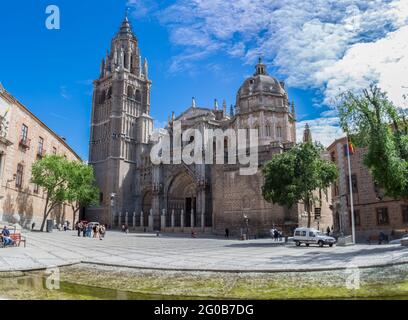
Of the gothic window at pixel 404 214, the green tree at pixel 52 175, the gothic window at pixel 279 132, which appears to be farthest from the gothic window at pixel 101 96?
the gothic window at pixel 404 214

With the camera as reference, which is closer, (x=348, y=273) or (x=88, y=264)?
(x=348, y=273)

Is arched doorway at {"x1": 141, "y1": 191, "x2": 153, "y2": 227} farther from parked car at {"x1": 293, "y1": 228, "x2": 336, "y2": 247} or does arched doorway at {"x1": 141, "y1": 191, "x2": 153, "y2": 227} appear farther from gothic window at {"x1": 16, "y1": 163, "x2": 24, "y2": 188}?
parked car at {"x1": 293, "y1": 228, "x2": 336, "y2": 247}

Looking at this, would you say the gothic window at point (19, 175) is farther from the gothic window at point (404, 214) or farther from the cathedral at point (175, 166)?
the gothic window at point (404, 214)

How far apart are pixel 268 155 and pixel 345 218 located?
11.9m

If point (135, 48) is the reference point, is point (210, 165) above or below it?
below

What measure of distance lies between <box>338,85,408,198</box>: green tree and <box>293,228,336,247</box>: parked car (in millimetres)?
5700

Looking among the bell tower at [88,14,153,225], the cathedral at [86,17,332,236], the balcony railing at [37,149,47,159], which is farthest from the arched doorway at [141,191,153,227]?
the balcony railing at [37,149,47,159]

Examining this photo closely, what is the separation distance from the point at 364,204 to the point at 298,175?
744 centimetres

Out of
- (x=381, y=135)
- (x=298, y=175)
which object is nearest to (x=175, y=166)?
(x=298, y=175)

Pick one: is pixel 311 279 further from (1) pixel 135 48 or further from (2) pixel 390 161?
(1) pixel 135 48

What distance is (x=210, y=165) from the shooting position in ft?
168

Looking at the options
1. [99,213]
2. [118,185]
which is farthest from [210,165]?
[99,213]

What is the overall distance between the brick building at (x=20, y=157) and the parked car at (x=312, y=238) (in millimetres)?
23057

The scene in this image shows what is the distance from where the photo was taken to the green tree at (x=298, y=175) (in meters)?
27.1
